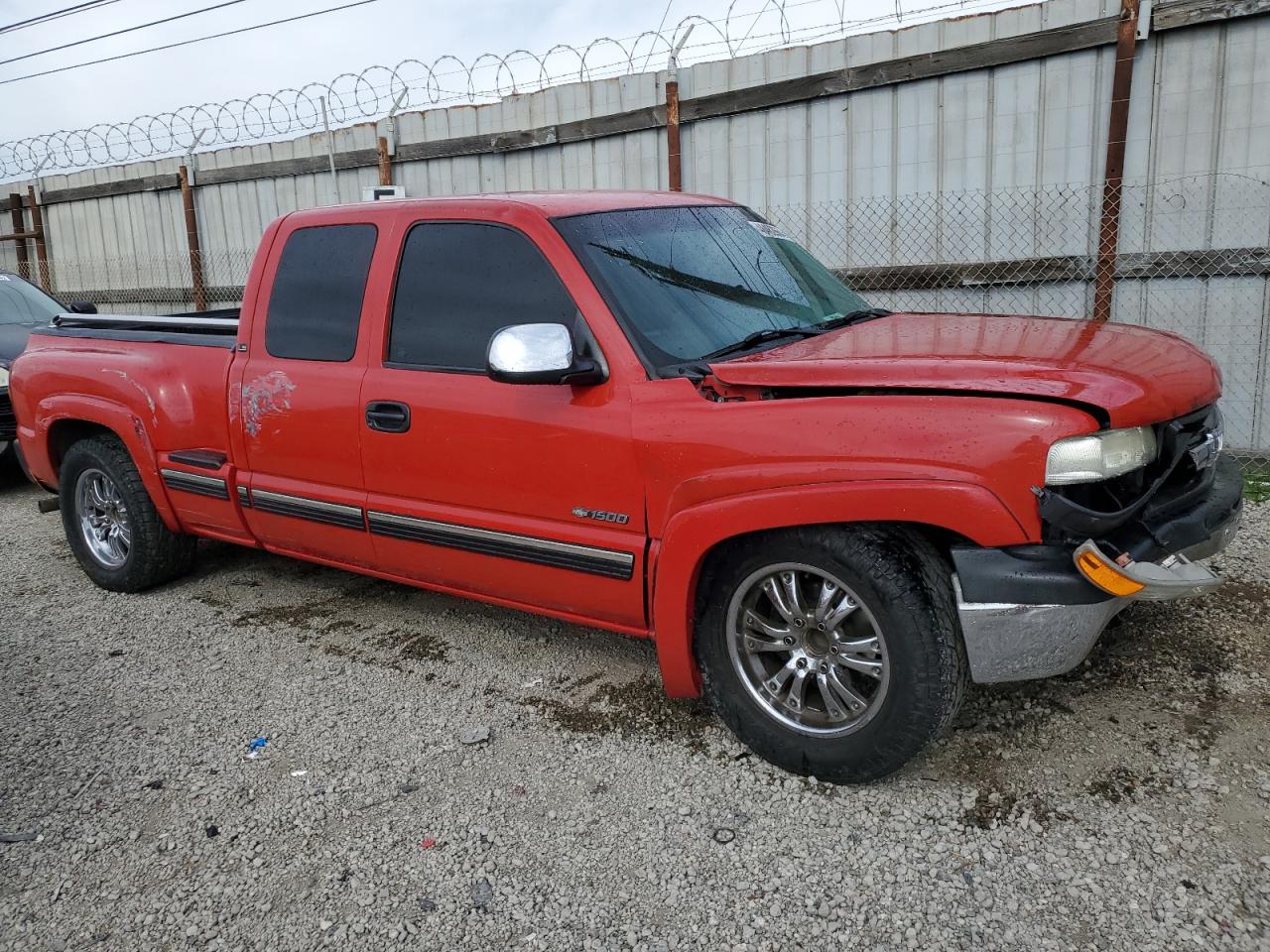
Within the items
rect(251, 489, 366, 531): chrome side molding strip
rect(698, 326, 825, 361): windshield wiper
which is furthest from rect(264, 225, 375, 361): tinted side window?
rect(698, 326, 825, 361): windshield wiper

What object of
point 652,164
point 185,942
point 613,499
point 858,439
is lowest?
point 185,942

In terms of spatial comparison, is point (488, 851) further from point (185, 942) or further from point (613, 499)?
point (613, 499)

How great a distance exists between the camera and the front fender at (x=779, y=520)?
8.79 feet

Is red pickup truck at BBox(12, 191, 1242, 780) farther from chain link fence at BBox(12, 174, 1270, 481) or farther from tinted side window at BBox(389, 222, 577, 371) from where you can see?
chain link fence at BBox(12, 174, 1270, 481)

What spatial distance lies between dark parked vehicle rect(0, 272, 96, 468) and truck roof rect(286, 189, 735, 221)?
189 inches

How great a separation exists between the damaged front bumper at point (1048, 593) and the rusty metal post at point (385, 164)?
362 inches

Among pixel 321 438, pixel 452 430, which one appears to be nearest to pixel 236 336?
pixel 321 438

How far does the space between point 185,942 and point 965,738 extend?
7.99ft

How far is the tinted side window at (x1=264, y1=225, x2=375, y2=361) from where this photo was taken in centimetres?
404

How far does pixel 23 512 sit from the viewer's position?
23.5 ft

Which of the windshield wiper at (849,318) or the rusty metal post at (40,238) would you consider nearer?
the windshield wiper at (849,318)

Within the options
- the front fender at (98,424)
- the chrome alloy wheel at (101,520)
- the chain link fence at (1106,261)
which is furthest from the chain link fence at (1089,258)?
the chrome alloy wheel at (101,520)

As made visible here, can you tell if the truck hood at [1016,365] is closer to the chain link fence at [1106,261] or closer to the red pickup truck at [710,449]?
the red pickup truck at [710,449]

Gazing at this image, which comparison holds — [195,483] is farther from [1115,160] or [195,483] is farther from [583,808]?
[1115,160]
